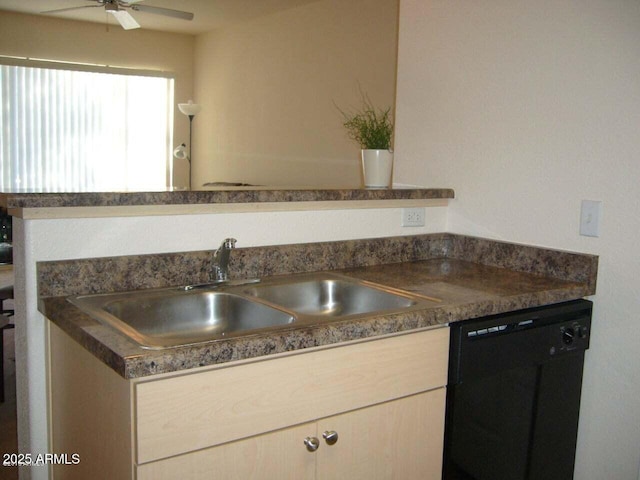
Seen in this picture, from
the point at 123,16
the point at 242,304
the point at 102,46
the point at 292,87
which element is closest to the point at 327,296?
the point at 242,304

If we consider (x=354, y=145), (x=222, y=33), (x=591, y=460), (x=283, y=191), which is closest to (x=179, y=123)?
(x=222, y=33)

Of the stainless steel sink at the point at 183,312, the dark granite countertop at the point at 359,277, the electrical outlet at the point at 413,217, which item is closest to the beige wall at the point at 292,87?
the electrical outlet at the point at 413,217

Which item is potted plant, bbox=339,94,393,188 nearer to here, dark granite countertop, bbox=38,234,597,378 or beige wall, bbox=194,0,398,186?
dark granite countertop, bbox=38,234,597,378

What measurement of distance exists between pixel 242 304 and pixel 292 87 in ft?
15.1

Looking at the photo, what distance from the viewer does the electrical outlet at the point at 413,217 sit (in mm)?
2285

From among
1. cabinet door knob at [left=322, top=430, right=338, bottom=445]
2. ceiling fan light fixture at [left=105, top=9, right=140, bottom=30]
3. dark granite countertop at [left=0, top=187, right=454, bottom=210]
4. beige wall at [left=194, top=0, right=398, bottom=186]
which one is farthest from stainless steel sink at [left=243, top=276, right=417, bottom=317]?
ceiling fan light fixture at [left=105, top=9, right=140, bottom=30]

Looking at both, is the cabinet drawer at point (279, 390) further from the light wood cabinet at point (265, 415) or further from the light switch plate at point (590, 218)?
the light switch plate at point (590, 218)

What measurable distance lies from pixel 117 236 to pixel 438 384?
3.00 feet

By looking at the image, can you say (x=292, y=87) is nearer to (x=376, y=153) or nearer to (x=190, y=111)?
(x=190, y=111)

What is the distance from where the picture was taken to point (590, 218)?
6.17ft

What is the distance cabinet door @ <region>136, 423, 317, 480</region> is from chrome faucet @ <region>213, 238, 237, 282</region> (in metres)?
0.57

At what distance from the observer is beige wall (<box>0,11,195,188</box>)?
683cm

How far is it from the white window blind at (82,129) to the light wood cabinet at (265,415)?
5.64m

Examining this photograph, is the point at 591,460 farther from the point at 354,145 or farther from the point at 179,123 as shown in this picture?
the point at 179,123
